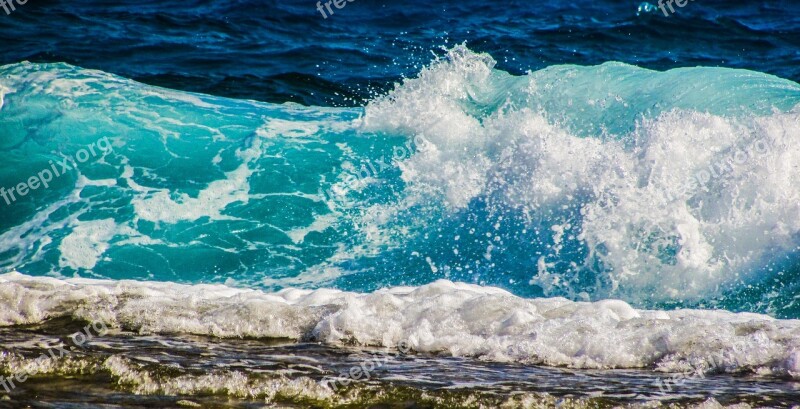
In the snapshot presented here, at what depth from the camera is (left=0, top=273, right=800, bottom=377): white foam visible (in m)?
4.07

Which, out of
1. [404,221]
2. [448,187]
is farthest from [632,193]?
[404,221]

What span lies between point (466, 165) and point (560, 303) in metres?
3.40

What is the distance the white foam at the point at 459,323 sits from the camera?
13.4ft

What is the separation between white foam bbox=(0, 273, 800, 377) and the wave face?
1.43 meters

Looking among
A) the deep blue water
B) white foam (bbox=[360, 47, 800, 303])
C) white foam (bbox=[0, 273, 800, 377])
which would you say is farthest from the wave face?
the deep blue water

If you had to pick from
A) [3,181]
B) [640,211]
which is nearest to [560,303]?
[640,211]

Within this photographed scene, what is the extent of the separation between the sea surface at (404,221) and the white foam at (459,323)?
0.02m

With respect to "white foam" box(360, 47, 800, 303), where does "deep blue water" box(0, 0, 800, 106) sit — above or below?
above

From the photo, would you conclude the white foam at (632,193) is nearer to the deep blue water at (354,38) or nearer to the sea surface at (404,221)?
the sea surface at (404,221)

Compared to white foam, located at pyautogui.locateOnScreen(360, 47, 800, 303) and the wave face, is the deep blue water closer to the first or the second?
the wave face

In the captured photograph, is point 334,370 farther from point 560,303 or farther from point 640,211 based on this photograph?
point 640,211

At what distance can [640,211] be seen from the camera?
6832mm

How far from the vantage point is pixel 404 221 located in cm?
777

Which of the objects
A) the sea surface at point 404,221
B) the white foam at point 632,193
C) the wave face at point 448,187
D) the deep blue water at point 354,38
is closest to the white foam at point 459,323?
the sea surface at point 404,221
